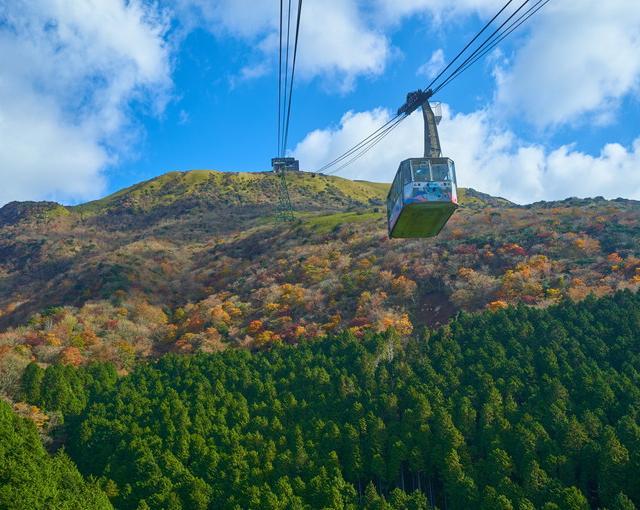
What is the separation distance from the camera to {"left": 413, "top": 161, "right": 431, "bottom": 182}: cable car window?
34.1m

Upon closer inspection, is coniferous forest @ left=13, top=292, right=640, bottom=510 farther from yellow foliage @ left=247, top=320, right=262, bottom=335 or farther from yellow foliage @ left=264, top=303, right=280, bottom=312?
yellow foliage @ left=264, top=303, right=280, bottom=312

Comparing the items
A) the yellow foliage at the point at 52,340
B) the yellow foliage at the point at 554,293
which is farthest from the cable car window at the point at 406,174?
the yellow foliage at the point at 52,340

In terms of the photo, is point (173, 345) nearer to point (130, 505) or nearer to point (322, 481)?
point (130, 505)

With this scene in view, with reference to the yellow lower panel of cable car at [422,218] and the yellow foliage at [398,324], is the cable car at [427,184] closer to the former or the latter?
the yellow lower panel of cable car at [422,218]

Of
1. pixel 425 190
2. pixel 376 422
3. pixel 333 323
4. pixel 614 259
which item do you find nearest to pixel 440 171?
pixel 425 190

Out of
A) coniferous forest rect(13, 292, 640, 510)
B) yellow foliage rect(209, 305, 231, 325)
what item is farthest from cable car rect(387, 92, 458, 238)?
yellow foliage rect(209, 305, 231, 325)

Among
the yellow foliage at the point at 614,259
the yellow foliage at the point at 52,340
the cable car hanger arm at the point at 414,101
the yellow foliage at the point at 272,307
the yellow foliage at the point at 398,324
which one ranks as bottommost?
the yellow foliage at the point at 398,324

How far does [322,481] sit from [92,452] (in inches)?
1028

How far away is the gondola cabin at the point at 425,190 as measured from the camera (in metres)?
34.0

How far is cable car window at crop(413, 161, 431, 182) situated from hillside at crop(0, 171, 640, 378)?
56.8 m

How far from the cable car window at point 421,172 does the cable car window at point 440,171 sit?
0.30 m

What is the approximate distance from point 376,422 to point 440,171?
36.8 metres

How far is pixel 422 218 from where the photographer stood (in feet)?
117

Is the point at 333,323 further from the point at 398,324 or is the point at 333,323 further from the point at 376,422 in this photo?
the point at 376,422
